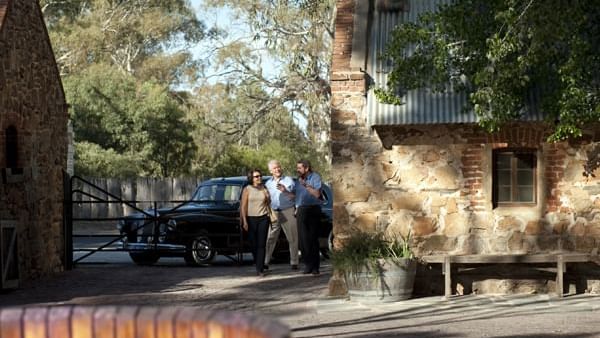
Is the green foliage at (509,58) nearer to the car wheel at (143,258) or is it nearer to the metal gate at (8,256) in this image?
the metal gate at (8,256)

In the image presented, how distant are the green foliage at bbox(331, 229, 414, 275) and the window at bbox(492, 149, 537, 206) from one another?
5.01ft

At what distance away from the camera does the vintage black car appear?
2191 cm

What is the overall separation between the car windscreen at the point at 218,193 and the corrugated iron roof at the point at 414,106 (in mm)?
7623

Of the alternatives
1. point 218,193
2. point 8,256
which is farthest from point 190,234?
point 8,256

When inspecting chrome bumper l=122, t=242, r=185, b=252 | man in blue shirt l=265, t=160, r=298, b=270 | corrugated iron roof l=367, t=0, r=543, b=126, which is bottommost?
chrome bumper l=122, t=242, r=185, b=252

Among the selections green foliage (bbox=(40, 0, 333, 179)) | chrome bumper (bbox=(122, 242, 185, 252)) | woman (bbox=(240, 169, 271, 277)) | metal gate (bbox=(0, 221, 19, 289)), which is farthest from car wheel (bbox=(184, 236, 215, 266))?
green foliage (bbox=(40, 0, 333, 179))

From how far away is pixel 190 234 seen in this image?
21.8 metres

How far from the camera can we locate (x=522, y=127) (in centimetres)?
1559

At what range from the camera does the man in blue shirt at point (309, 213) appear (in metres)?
18.7

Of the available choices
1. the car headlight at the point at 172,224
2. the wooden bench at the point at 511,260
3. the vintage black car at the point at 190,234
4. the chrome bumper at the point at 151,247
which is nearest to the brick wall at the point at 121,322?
the wooden bench at the point at 511,260

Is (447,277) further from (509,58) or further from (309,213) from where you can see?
(309,213)

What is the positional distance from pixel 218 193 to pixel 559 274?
9.36 metres

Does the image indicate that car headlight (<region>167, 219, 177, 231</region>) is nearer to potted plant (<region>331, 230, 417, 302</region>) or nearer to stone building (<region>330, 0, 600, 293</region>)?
stone building (<region>330, 0, 600, 293</region>)

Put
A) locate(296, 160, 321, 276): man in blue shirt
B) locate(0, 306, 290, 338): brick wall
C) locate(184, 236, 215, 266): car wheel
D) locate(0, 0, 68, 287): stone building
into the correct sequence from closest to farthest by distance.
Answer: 1. locate(0, 306, 290, 338): brick wall
2. locate(0, 0, 68, 287): stone building
3. locate(296, 160, 321, 276): man in blue shirt
4. locate(184, 236, 215, 266): car wheel
